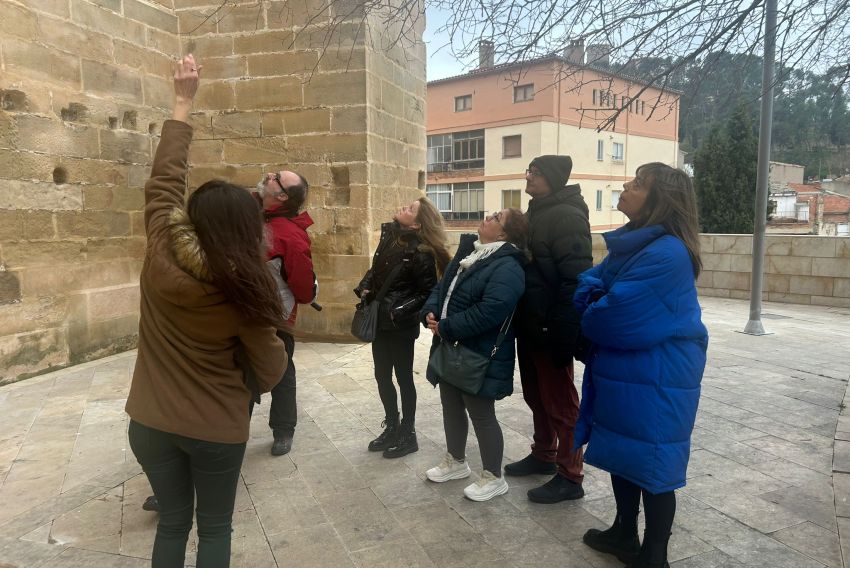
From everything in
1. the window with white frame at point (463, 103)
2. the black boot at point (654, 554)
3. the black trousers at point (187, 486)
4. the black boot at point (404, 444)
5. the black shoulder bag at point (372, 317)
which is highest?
the window with white frame at point (463, 103)

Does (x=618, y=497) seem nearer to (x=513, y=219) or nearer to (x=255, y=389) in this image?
(x=513, y=219)

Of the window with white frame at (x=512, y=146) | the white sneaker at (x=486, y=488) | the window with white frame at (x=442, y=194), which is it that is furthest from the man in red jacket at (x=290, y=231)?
the window with white frame at (x=442, y=194)

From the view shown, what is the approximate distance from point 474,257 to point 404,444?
1.38 meters

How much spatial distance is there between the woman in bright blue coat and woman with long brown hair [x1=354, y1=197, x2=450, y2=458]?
1.26 meters

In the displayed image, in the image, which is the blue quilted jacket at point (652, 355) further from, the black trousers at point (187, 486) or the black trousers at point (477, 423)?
the black trousers at point (187, 486)

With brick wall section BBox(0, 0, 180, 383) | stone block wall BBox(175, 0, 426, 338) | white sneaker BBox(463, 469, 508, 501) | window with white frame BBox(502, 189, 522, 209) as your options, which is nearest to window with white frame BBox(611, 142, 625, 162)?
window with white frame BBox(502, 189, 522, 209)

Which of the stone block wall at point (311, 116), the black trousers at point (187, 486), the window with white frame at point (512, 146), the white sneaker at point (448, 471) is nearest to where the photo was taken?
the black trousers at point (187, 486)

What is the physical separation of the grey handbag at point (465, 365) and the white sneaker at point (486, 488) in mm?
517

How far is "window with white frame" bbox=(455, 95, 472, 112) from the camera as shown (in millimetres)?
32688

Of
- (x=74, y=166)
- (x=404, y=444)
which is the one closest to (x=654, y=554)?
(x=404, y=444)

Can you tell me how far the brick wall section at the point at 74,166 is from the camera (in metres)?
5.08

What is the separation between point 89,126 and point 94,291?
5.34 ft

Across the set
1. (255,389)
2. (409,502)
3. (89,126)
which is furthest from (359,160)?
(255,389)

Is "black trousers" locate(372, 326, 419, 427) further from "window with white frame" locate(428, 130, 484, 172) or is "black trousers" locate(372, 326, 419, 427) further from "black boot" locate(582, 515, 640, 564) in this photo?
"window with white frame" locate(428, 130, 484, 172)
